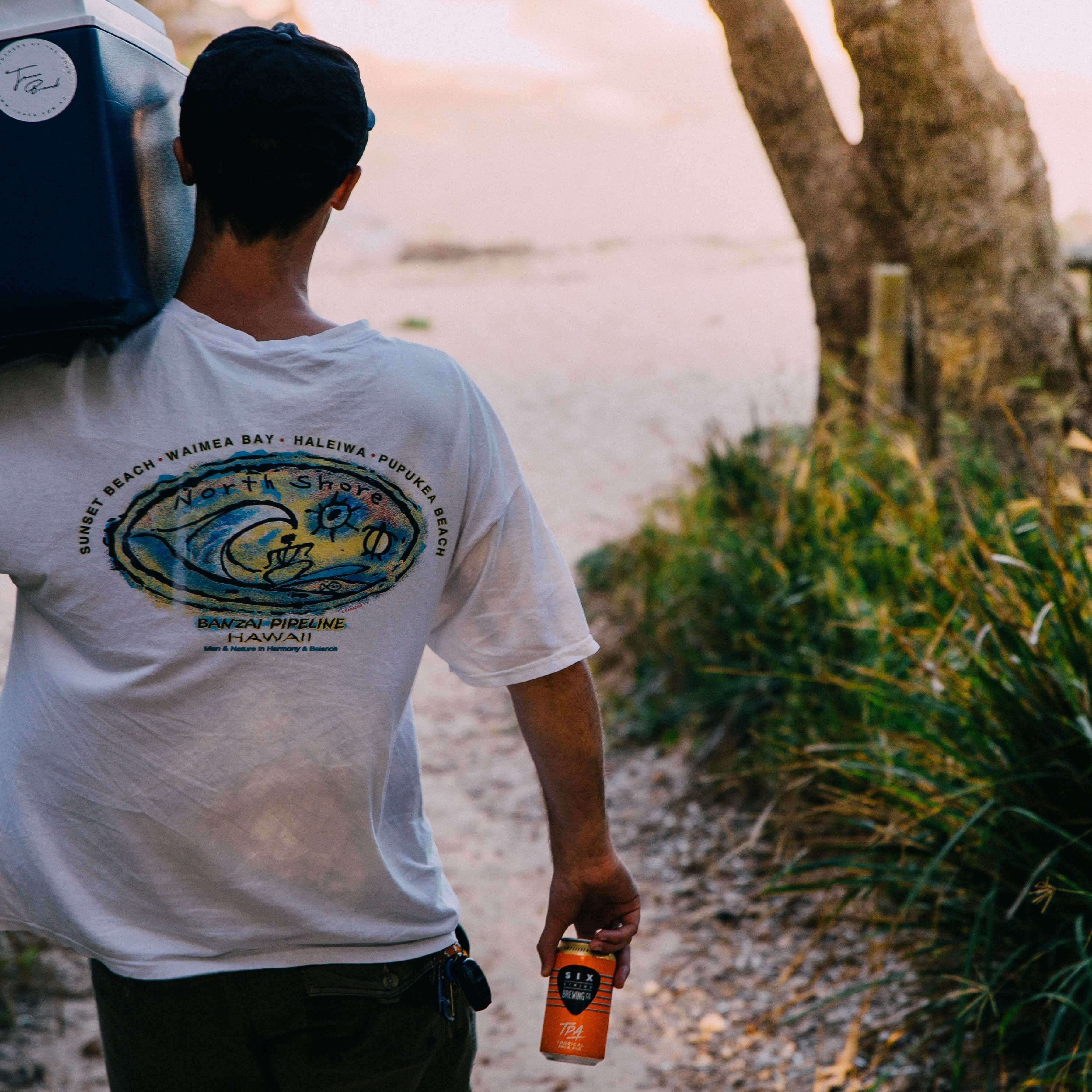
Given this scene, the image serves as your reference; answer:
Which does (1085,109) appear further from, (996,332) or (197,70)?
(197,70)

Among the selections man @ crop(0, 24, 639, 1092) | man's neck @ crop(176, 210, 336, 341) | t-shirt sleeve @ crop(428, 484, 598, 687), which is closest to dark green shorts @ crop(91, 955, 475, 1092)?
man @ crop(0, 24, 639, 1092)

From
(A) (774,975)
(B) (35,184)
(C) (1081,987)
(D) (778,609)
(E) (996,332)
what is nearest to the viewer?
(B) (35,184)

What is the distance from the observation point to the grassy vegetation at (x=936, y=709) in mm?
2434

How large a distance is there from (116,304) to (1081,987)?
238 cm

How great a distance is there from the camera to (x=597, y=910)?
1.65 meters

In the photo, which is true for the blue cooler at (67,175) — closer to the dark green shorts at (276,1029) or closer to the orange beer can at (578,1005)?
the dark green shorts at (276,1029)

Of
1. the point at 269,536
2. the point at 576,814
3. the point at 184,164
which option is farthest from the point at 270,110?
the point at 576,814

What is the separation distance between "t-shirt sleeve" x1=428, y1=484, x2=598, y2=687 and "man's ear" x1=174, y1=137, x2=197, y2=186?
1.93 ft

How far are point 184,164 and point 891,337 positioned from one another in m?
4.50

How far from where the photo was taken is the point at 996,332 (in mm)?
4746

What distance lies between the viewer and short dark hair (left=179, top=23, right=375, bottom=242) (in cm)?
138

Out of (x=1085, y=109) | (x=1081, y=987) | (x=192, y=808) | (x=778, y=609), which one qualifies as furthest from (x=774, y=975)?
(x=1085, y=109)

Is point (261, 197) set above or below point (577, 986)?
above

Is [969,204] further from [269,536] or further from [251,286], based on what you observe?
[269,536]
